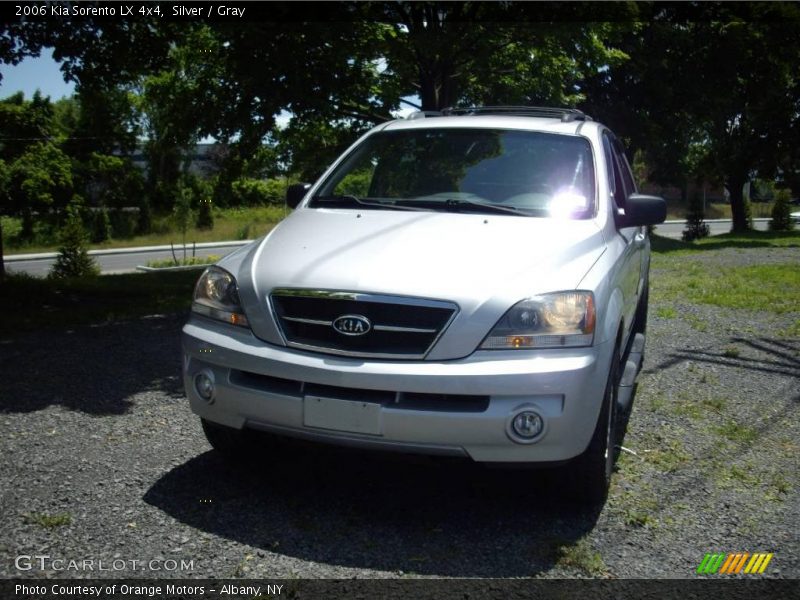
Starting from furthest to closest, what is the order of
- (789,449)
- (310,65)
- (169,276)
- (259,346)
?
(169,276)
(310,65)
(789,449)
(259,346)

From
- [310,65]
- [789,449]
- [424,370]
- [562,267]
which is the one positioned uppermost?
[310,65]

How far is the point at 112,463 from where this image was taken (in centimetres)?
437

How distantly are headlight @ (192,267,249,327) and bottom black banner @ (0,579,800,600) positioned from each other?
47.3 inches

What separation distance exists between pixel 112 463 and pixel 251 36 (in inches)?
328

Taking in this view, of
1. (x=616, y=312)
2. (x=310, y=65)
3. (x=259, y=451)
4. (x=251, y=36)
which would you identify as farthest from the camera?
(x=310, y=65)

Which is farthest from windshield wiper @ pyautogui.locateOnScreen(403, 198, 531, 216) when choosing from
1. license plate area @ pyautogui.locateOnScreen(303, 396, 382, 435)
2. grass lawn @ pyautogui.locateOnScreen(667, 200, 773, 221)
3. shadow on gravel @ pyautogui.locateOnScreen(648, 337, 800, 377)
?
grass lawn @ pyautogui.locateOnScreen(667, 200, 773, 221)

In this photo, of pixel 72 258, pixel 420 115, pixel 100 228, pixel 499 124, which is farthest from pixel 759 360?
pixel 100 228

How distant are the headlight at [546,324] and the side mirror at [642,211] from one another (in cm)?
139

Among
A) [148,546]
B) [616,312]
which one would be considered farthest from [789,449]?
[148,546]

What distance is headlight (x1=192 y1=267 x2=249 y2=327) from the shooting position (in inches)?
152

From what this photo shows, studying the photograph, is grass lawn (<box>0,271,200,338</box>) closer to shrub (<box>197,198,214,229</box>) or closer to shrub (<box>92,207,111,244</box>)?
shrub (<box>92,207,111,244</box>)

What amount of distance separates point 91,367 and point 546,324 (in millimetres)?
4426

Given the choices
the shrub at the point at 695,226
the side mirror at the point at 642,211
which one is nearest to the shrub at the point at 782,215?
the shrub at the point at 695,226

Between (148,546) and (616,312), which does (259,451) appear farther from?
(616,312)
